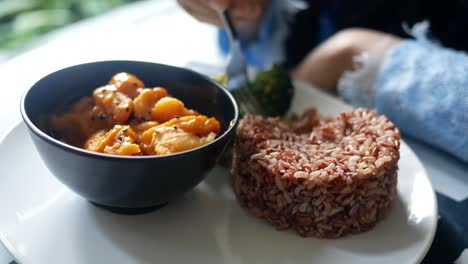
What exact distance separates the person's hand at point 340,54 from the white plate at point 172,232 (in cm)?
65

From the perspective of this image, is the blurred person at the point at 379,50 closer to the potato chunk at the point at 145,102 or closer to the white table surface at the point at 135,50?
the white table surface at the point at 135,50

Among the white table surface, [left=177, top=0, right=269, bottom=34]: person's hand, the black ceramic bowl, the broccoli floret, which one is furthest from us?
[left=177, top=0, right=269, bottom=34]: person's hand

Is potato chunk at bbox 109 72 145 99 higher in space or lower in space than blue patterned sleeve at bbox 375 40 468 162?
higher

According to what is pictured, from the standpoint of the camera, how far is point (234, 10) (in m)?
1.90

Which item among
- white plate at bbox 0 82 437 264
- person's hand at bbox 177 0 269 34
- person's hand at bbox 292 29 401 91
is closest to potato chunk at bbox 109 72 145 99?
white plate at bbox 0 82 437 264

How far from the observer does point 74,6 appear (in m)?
2.76

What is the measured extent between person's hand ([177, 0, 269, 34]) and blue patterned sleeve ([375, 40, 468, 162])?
573 millimetres

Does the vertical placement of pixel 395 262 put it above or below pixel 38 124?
below

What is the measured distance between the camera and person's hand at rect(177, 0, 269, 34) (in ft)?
5.69

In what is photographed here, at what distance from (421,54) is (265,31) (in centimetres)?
66

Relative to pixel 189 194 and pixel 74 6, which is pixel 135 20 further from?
pixel 189 194

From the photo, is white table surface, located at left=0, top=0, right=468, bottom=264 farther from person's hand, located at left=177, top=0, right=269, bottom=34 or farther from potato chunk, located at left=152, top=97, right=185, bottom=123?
potato chunk, located at left=152, top=97, right=185, bottom=123

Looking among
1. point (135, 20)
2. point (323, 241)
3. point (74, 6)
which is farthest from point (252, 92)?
point (74, 6)

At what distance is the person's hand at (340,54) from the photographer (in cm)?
174
